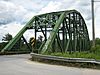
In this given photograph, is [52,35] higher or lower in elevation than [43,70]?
higher

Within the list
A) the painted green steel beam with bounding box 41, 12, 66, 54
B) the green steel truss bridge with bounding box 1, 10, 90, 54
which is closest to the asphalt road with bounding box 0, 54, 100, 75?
the painted green steel beam with bounding box 41, 12, 66, 54

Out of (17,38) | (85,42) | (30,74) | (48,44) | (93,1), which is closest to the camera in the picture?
(30,74)

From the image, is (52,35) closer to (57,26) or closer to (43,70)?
(57,26)

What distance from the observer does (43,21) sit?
44.3 meters

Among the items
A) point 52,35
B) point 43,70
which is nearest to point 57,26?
point 52,35

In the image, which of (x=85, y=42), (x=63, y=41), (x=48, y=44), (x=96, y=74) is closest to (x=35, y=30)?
(x=63, y=41)

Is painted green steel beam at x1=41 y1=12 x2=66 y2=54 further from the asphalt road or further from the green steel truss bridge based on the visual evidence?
the asphalt road

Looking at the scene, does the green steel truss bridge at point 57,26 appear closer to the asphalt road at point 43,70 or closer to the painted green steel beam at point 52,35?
the painted green steel beam at point 52,35

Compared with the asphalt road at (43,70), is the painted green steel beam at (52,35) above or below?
above

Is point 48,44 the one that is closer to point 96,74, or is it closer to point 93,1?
point 93,1

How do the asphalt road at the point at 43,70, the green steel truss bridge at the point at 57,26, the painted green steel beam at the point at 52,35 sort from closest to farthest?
the asphalt road at the point at 43,70
the painted green steel beam at the point at 52,35
the green steel truss bridge at the point at 57,26

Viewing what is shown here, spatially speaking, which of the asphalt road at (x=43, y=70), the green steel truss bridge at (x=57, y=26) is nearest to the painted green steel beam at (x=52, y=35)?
the green steel truss bridge at (x=57, y=26)

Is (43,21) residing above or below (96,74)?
above

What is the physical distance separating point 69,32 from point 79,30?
8.15 metres
